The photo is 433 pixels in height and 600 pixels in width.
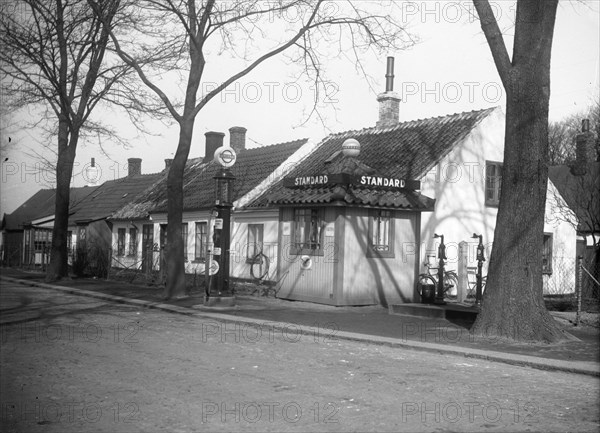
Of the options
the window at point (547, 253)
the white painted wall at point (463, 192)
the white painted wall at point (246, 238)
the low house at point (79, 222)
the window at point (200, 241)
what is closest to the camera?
the white painted wall at point (463, 192)

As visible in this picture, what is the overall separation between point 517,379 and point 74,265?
26933 mm

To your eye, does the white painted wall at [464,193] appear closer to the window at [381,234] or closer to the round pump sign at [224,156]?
the window at [381,234]

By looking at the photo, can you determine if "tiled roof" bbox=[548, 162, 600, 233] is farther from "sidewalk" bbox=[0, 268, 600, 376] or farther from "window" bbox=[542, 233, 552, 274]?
Result: "sidewalk" bbox=[0, 268, 600, 376]

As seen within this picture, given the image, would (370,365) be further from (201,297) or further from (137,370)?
(201,297)

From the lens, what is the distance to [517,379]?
9.02m

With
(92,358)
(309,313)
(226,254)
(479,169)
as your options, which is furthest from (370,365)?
(479,169)

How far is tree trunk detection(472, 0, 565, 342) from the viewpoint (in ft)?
39.6

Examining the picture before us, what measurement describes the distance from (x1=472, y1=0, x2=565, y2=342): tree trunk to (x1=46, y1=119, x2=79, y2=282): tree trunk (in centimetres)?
2125

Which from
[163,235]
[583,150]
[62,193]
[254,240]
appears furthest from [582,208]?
[62,193]

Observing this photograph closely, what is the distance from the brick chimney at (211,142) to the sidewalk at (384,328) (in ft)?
46.9

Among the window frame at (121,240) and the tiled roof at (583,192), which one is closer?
the tiled roof at (583,192)

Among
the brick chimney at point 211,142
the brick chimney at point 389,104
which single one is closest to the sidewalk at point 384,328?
the brick chimney at point 389,104

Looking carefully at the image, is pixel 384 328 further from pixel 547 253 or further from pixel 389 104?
pixel 389 104

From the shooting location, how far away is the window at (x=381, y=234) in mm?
18531
